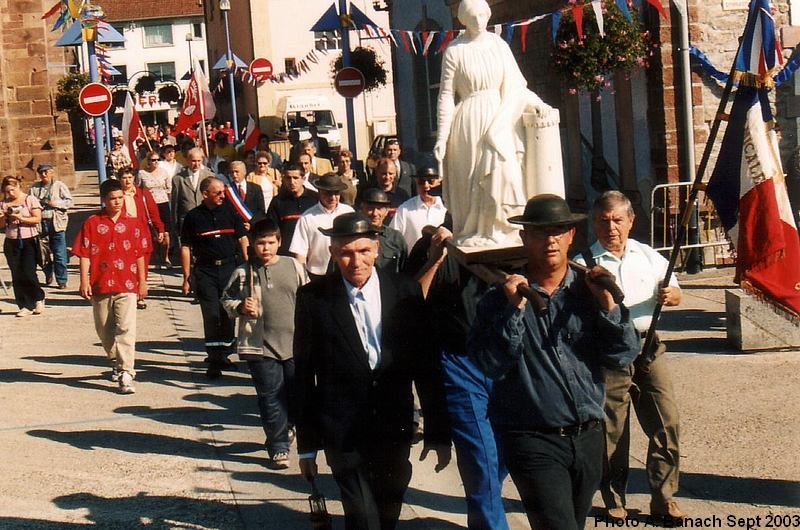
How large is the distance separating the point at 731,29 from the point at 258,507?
1101 centimetres

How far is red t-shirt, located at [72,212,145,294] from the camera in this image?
10.9 meters

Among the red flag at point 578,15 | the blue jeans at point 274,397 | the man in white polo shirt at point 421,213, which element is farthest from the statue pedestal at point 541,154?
the red flag at point 578,15

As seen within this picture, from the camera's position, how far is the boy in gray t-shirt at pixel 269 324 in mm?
8312

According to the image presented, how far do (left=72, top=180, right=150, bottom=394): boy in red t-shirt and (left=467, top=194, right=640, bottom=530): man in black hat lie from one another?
6492 mm

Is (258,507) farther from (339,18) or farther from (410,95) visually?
(410,95)

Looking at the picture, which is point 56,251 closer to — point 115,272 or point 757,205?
point 115,272

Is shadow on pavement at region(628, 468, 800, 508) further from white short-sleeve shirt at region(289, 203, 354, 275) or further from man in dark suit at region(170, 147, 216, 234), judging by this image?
man in dark suit at region(170, 147, 216, 234)

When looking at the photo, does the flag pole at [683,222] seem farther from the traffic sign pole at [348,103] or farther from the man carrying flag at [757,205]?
the traffic sign pole at [348,103]

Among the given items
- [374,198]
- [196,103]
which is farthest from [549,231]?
[196,103]

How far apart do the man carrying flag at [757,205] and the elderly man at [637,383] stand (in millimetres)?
580

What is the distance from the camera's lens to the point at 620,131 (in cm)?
1769

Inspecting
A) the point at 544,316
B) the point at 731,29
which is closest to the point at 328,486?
the point at 544,316

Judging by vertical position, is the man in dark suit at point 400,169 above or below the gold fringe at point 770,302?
above

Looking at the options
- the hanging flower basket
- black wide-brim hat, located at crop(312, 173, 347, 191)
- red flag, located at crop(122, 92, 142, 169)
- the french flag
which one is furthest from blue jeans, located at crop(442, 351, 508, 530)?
red flag, located at crop(122, 92, 142, 169)
